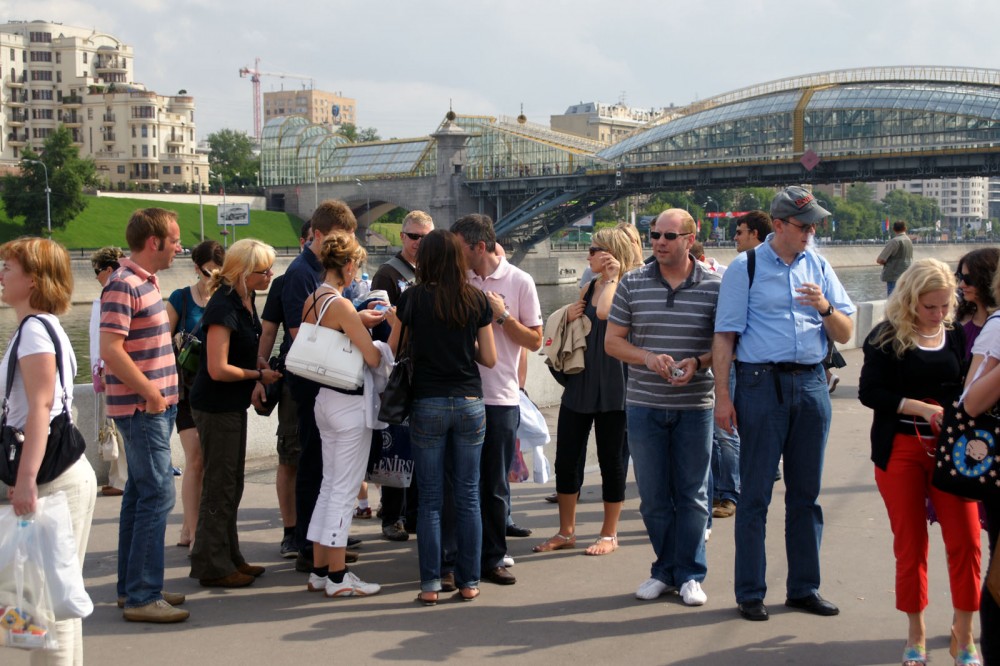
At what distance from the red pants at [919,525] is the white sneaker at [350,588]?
220cm

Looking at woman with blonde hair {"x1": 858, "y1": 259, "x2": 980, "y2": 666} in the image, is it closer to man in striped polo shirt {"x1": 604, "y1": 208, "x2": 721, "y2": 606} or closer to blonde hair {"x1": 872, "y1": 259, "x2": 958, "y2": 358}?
blonde hair {"x1": 872, "y1": 259, "x2": 958, "y2": 358}

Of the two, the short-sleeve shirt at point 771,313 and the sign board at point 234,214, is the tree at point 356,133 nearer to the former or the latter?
the sign board at point 234,214

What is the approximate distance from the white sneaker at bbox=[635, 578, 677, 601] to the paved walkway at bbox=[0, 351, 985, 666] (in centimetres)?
4

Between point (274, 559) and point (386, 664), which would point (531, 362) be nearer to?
point (274, 559)

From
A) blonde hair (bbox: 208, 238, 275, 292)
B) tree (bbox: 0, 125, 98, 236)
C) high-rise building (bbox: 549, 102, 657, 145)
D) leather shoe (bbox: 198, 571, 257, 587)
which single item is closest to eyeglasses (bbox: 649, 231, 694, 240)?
blonde hair (bbox: 208, 238, 275, 292)

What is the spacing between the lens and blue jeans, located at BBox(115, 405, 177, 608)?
447cm

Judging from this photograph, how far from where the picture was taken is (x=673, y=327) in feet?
15.8

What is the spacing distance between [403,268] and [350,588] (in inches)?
69.6

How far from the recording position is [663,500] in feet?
16.1

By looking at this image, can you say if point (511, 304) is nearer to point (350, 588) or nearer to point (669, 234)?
point (669, 234)

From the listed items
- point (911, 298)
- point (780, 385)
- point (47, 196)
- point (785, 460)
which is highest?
point (47, 196)

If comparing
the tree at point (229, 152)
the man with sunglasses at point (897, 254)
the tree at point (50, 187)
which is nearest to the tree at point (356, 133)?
the tree at point (229, 152)

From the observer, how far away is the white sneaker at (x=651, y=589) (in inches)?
188

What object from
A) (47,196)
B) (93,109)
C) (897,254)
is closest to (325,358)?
(897,254)
